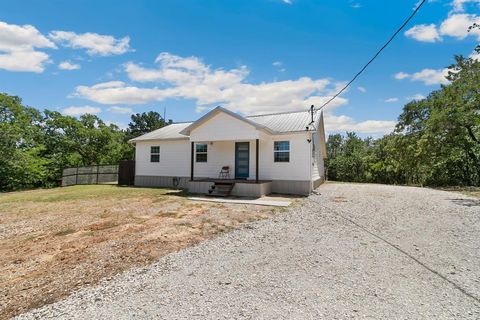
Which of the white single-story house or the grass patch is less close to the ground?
the white single-story house

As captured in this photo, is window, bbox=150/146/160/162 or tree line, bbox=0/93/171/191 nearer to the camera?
window, bbox=150/146/160/162

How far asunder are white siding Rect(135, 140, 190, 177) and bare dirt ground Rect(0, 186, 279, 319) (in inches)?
218

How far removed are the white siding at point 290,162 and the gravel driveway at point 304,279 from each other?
6.26 m

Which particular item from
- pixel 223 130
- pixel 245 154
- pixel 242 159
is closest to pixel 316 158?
pixel 245 154

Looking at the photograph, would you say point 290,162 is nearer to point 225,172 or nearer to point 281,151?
point 281,151

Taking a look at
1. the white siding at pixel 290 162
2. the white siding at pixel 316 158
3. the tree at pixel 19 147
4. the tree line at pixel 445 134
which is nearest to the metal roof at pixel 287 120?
the white siding at pixel 290 162

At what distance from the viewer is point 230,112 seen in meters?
13.0

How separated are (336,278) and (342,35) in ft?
33.2

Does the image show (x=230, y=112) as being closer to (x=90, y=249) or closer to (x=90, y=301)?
(x=90, y=249)

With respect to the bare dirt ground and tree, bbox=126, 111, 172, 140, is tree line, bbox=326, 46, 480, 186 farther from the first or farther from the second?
tree, bbox=126, 111, 172, 140

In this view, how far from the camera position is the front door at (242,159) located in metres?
14.2

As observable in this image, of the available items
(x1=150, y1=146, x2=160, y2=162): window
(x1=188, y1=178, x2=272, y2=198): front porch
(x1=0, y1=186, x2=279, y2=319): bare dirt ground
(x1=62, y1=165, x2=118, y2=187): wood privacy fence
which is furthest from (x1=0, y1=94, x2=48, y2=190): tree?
(x1=188, y1=178, x2=272, y2=198): front porch

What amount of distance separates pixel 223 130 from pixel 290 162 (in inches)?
149

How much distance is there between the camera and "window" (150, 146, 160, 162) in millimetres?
16969
